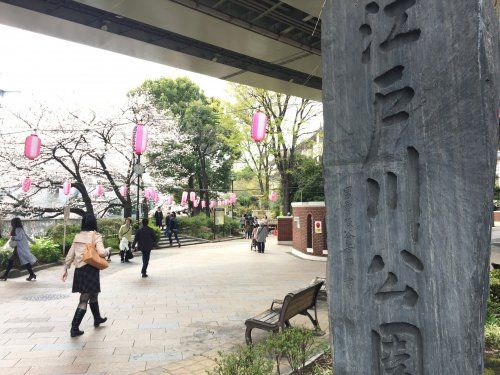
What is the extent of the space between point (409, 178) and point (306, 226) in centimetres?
1466

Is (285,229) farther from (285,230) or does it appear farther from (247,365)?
(247,365)

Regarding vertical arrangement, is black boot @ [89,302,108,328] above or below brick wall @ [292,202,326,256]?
below

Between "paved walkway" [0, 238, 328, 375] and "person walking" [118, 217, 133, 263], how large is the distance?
Result: 80.7 inches

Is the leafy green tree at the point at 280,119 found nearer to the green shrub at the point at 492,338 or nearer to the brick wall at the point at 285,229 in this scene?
the brick wall at the point at 285,229

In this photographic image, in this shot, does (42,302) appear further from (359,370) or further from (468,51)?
(468,51)

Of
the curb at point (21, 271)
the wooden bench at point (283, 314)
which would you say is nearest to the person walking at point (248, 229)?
the curb at point (21, 271)

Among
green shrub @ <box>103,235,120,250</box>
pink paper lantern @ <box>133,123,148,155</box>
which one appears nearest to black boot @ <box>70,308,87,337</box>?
pink paper lantern @ <box>133,123,148,155</box>

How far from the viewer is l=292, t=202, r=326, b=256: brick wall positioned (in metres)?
15.7

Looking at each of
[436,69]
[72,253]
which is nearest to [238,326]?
[72,253]

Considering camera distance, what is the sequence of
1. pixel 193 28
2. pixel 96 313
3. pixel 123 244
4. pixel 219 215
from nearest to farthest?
1. pixel 96 313
2. pixel 193 28
3. pixel 123 244
4. pixel 219 215

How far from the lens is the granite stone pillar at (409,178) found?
85.6 inches

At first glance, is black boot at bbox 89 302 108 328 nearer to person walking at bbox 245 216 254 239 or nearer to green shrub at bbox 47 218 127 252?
green shrub at bbox 47 218 127 252

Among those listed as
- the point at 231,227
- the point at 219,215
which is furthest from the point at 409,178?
the point at 231,227

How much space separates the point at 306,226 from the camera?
16.9 meters
